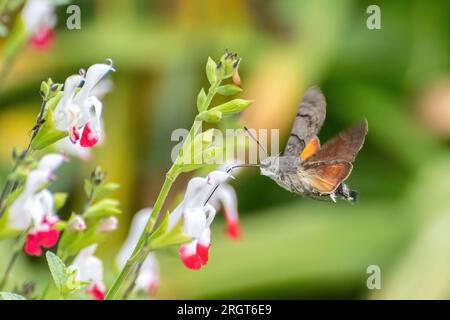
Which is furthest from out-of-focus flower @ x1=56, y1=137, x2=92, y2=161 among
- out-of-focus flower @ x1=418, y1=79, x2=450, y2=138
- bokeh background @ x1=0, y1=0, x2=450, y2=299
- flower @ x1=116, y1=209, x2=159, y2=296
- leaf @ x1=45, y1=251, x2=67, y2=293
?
out-of-focus flower @ x1=418, y1=79, x2=450, y2=138

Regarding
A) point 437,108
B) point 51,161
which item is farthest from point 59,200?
point 437,108

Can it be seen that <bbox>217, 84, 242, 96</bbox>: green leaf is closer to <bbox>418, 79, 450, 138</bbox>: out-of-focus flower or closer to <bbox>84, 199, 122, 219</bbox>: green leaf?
<bbox>84, 199, 122, 219</bbox>: green leaf

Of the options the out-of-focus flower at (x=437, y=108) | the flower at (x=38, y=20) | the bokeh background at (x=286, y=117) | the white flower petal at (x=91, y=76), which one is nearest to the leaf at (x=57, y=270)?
the white flower petal at (x=91, y=76)

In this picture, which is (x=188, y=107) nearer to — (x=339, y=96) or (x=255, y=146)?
(x=339, y=96)

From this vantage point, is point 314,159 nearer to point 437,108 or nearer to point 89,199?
point 89,199
